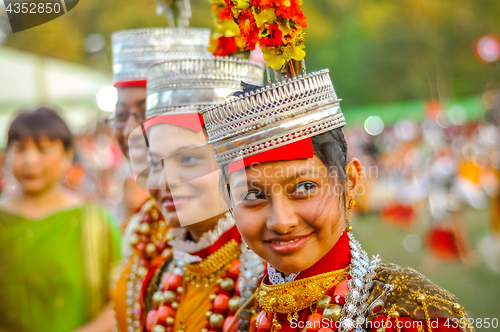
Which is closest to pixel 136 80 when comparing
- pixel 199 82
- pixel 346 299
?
pixel 199 82

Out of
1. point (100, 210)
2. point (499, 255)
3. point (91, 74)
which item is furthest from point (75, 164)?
point (499, 255)

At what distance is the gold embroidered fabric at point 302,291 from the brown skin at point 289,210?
0.24 ft

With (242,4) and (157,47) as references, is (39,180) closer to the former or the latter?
(157,47)

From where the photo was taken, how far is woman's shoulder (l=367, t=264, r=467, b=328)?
1.37m

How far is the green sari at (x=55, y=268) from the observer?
10.3 feet

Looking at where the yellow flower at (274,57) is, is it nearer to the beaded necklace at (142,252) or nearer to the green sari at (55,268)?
the beaded necklace at (142,252)

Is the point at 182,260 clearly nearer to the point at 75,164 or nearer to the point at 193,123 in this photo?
the point at 193,123

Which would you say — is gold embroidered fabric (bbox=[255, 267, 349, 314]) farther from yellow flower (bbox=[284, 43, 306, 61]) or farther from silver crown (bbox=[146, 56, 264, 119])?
silver crown (bbox=[146, 56, 264, 119])

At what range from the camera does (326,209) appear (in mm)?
1468

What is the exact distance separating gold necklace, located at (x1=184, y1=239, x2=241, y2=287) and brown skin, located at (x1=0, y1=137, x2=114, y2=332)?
1.27m

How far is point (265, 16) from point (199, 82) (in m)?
0.64

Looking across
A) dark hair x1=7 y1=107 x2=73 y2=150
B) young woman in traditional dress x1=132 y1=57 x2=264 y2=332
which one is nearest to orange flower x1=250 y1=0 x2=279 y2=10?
young woman in traditional dress x1=132 y1=57 x2=264 y2=332

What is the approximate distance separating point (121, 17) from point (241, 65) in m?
19.8

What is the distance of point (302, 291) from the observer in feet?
5.06
